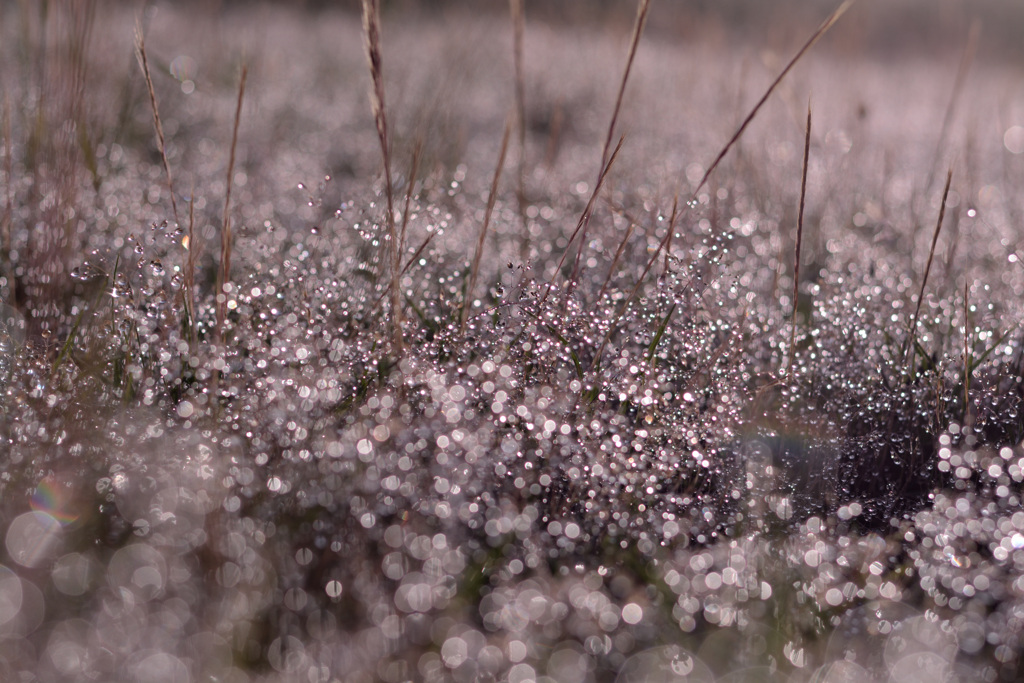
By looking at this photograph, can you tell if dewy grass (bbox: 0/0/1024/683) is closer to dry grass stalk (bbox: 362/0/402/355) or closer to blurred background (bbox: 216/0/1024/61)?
dry grass stalk (bbox: 362/0/402/355)

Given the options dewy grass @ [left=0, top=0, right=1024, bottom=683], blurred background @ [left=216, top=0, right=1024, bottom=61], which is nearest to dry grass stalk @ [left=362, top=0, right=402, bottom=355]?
dewy grass @ [left=0, top=0, right=1024, bottom=683]

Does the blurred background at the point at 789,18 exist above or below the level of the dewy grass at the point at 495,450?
above

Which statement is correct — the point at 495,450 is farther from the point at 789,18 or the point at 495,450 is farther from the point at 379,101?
the point at 789,18

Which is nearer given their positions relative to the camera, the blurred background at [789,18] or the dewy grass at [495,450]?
the dewy grass at [495,450]

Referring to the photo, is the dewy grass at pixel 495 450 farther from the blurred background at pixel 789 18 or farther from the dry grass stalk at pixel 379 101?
the blurred background at pixel 789 18

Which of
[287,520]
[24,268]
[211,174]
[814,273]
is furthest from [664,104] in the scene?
[287,520]

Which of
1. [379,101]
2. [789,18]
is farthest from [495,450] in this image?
[789,18]

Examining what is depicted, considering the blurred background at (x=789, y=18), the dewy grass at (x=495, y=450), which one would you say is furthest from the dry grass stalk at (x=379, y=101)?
the blurred background at (x=789, y=18)

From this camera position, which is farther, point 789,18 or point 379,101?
point 789,18
